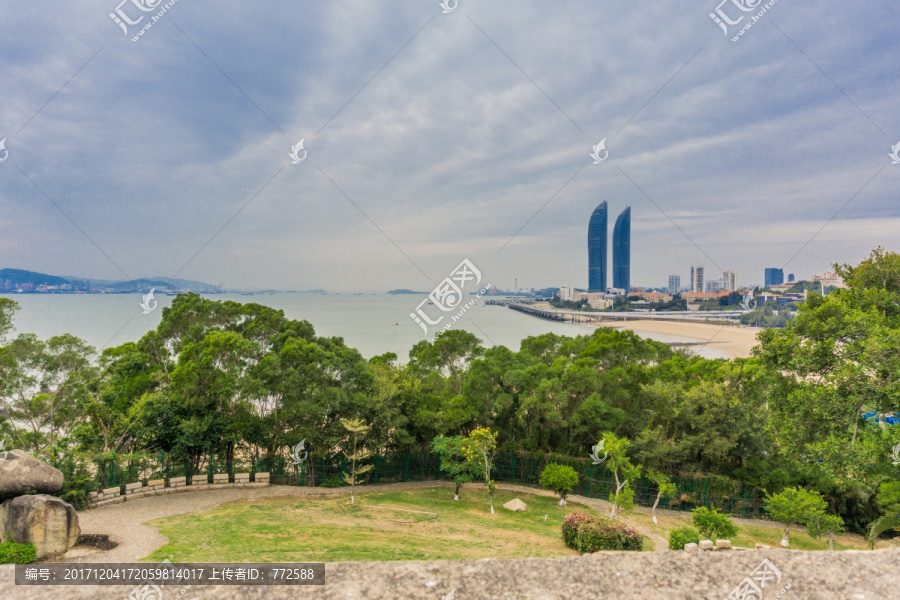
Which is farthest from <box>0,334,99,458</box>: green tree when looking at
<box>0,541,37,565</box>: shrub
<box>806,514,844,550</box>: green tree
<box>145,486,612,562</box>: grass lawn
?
<box>806,514,844,550</box>: green tree

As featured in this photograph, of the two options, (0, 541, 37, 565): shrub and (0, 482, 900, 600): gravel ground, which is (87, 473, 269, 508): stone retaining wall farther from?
(0, 482, 900, 600): gravel ground

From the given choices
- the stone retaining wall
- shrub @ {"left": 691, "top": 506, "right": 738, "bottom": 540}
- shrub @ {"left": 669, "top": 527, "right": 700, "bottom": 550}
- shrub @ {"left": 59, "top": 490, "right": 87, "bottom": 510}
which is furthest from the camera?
the stone retaining wall

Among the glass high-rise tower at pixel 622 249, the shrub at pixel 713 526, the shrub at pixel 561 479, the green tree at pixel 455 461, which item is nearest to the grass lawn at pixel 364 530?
the shrub at pixel 561 479

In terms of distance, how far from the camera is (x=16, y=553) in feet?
24.1

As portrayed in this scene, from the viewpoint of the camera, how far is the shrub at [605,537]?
9.59m

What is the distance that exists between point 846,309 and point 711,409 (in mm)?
6611

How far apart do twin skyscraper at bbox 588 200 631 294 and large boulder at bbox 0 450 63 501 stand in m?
51.3

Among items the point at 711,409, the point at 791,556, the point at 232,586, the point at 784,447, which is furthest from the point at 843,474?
the point at 232,586

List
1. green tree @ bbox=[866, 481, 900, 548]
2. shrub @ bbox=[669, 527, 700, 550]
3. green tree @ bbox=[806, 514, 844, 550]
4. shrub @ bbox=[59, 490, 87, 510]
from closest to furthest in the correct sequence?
1. shrub @ bbox=[669, 527, 700, 550]
2. shrub @ bbox=[59, 490, 87, 510]
3. green tree @ bbox=[866, 481, 900, 548]
4. green tree @ bbox=[806, 514, 844, 550]

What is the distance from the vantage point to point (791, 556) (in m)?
4.45

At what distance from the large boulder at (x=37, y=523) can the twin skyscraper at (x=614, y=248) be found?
51671mm

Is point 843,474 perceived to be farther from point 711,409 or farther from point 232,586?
point 232,586

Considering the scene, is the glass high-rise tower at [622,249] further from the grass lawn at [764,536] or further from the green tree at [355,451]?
the green tree at [355,451]

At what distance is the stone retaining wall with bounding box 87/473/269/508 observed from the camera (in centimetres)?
1117
